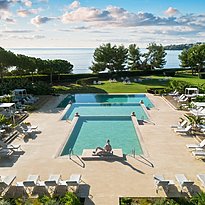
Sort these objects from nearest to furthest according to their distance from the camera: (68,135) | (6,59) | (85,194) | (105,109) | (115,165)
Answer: (85,194) → (115,165) → (68,135) → (105,109) → (6,59)

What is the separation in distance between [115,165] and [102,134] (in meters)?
5.08

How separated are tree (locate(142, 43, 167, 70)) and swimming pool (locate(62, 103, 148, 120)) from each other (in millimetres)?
25743

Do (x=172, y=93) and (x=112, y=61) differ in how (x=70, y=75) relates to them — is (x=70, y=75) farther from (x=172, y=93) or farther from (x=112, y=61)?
(x=172, y=93)

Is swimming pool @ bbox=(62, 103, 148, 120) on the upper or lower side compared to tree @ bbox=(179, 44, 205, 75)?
lower

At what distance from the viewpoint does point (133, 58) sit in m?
49.7

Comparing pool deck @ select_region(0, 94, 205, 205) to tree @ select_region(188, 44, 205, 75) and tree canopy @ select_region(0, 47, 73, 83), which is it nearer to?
tree canopy @ select_region(0, 47, 73, 83)

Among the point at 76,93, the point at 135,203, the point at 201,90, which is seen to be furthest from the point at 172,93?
the point at 135,203

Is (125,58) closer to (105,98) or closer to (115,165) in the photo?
(105,98)

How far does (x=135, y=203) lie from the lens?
9.02 meters

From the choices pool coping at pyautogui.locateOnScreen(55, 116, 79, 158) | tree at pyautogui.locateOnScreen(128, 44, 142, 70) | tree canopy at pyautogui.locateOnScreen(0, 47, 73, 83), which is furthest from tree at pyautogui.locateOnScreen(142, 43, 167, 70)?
pool coping at pyautogui.locateOnScreen(55, 116, 79, 158)

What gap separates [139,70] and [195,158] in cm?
3522

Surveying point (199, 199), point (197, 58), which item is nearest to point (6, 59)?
point (197, 58)

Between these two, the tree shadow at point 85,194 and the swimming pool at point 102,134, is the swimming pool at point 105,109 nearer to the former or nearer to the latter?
the swimming pool at point 102,134

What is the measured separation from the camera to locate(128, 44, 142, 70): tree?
4953 centimetres
